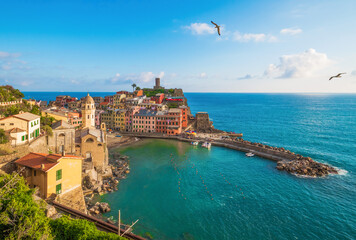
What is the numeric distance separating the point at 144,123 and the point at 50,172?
181 ft

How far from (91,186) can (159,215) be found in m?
12.8

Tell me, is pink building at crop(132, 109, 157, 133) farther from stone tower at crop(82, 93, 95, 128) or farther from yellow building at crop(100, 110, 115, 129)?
stone tower at crop(82, 93, 95, 128)

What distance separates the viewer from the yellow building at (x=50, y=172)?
22250 mm

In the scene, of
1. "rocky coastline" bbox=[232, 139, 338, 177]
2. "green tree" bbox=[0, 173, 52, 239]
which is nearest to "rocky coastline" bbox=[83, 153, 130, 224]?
"green tree" bbox=[0, 173, 52, 239]

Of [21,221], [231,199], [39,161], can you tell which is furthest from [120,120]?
[21,221]

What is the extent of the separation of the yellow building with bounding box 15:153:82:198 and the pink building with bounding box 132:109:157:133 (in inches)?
2028

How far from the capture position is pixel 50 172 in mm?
22219

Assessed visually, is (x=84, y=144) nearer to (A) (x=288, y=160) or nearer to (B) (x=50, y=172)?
(B) (x=50, y=172)

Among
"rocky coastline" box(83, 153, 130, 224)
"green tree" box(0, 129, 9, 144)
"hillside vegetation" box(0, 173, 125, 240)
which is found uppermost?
"green tree" box(0, 129, 9, 144)

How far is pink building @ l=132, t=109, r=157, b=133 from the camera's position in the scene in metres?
77.1

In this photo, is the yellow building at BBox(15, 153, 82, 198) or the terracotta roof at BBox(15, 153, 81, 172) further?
the terracotta roof at BBox(15, 153, 81, 172)

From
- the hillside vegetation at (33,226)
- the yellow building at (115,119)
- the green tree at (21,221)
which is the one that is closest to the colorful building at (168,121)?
the yellow building at (115,119)

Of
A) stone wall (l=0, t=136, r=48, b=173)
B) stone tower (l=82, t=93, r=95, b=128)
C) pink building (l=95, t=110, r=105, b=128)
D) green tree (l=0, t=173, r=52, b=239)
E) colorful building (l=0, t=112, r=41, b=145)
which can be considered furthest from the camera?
pink building (l=95, t=110, r=105, b=128)

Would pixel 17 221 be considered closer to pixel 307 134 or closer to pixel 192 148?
pixel 192 148
